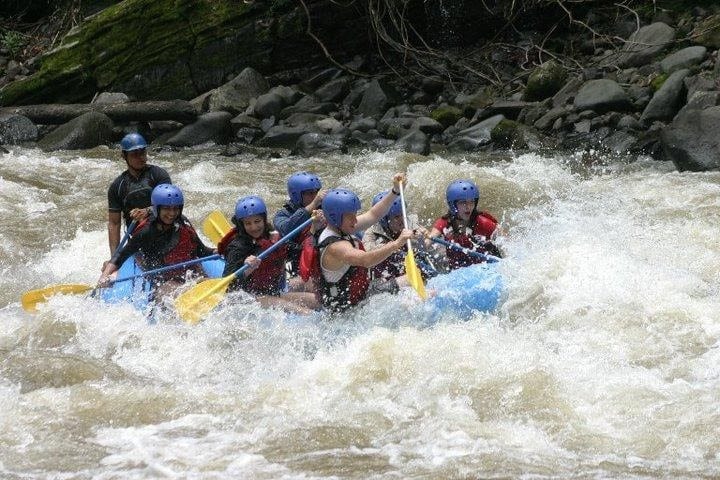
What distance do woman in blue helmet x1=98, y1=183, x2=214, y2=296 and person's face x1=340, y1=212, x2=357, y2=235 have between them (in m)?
1.45

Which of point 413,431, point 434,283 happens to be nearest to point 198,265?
point 434,283

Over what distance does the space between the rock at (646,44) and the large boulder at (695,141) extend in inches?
111

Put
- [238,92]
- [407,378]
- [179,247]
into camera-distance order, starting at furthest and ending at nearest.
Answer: [238,92] < [179,247] < [407,378]

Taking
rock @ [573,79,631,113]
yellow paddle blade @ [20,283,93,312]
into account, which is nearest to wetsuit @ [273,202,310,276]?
yellow paddle blade @ [20,283,93,312]

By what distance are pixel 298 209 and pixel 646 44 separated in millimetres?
7930

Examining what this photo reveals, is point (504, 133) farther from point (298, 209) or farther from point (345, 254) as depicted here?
point (345, 254)

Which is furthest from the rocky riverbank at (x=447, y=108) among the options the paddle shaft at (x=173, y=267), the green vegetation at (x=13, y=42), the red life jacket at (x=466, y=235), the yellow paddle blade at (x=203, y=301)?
the yellow paddle blade at (x=203, y=301)

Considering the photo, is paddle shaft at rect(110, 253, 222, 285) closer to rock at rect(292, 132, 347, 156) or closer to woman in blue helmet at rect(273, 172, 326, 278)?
woman in blue helmet at rect(273, 172, 326, 278)

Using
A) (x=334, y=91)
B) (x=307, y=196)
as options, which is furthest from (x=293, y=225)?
(x=334, y=91)

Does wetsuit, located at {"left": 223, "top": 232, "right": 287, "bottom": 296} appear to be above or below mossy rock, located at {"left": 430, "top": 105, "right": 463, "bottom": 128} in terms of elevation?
above

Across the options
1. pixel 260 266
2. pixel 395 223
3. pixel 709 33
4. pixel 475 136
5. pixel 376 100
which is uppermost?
pixel 395 223

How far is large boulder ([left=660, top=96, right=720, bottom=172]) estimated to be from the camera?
980 centimetres

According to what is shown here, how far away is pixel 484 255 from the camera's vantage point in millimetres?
6379

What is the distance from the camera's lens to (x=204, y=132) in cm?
1323
